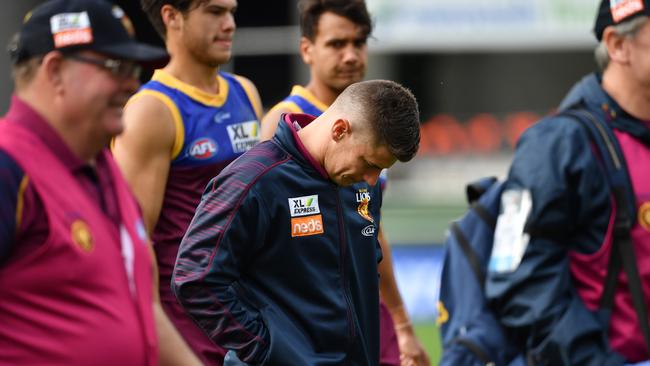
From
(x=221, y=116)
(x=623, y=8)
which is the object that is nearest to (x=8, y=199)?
(x=221, y=116)

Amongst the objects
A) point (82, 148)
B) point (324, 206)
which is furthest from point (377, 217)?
point (82, 148)

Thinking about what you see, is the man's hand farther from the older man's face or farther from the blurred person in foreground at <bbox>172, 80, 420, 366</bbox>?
the older man's face

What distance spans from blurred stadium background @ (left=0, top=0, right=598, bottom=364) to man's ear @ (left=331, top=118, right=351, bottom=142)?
424 inches

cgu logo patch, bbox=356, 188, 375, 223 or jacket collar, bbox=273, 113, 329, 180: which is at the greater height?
jacket collar, bbox=273, 113, 329, 180

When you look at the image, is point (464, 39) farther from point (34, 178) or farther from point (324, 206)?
point (34, 178)

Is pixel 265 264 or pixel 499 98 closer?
pixel 265 264

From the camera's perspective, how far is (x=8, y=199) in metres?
3.37

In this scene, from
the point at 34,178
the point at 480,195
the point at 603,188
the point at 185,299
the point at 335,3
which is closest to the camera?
the point at 34,178

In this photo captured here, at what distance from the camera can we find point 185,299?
184 inches

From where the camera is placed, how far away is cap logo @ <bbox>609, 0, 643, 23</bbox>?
5262 mm

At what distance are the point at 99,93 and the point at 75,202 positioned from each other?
302 millimetres

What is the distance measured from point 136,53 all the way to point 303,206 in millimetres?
1209

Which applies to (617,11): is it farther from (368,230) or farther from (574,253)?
(368,230)

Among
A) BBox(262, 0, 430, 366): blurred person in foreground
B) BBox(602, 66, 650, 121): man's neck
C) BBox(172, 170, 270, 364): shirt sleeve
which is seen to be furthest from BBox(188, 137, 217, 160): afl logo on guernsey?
BBox(602, 66, 650, 121): man's neck
